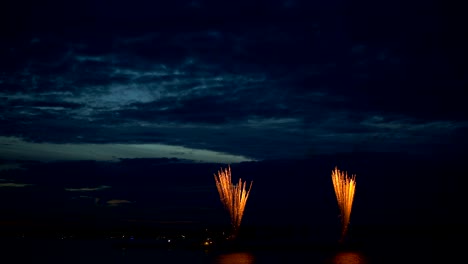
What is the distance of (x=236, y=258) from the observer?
41.8 m

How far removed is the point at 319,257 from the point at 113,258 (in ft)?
66.4

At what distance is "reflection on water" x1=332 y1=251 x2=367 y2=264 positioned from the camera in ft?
129

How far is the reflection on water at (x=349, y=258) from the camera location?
3925 cm

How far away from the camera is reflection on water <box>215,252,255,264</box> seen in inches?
1546

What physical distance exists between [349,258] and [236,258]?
9853 mm

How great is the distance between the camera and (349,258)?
41.8 m

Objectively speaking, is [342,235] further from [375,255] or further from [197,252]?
[197,252]

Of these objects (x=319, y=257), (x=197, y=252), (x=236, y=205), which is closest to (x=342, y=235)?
(x=319, y=257)

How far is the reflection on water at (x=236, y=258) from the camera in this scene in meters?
39.3

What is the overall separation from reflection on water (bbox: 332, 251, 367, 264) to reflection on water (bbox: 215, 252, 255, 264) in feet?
23.6

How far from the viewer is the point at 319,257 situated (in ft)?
142

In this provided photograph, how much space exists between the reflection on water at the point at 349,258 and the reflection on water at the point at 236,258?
7205 mm

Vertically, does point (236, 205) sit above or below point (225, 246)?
above

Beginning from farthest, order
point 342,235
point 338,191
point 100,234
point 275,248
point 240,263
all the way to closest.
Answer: point 100,234
point 275,248
point 342,235
point 338,191
point 240,263
